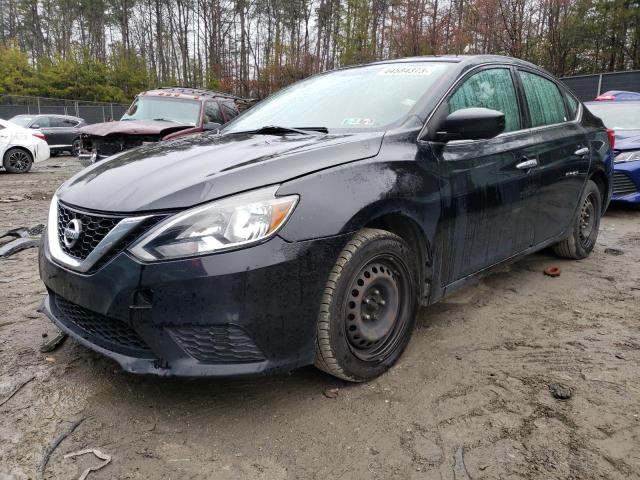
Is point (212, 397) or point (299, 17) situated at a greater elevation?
point (299, 17)

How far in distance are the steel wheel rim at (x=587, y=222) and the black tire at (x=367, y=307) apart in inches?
101

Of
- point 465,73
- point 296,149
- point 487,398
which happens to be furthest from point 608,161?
point 296,149

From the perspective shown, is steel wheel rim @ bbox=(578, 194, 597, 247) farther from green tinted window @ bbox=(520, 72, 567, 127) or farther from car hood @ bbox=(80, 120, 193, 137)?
car hood @ bbox=(80, 120, 193, 137)

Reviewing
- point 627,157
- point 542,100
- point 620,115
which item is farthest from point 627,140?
point 542,100

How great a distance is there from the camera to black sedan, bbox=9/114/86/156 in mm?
17556

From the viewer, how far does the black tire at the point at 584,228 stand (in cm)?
439

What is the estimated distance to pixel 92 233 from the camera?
2174 millimetres

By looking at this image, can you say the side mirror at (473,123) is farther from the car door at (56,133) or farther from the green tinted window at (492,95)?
the car door at (56,133)

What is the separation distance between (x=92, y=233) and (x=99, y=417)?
0.80 m

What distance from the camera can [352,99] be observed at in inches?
123

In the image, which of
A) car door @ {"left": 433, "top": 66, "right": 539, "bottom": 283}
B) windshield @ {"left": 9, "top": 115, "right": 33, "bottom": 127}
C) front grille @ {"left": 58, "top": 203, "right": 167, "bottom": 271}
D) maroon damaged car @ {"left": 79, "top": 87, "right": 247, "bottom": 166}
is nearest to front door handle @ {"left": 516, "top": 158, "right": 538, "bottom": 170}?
car door @ {"left": 433, "top": 66, "right": 539, "bottom": 283}

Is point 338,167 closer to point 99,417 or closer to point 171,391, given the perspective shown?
point 171,391

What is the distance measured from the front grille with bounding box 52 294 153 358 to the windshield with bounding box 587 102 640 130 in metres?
7.64

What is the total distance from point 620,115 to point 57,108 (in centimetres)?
3191
